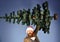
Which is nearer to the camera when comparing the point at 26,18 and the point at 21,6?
the point at 26,18

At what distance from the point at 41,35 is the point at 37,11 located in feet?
1.27

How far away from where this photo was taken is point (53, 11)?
68.6 inches

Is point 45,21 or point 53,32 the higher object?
point 45,21

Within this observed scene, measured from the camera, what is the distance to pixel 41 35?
1.73 metres

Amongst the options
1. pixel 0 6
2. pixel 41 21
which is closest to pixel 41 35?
pixel 41 21

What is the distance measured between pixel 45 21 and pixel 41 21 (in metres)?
0.04

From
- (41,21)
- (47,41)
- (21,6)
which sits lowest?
(47,41)

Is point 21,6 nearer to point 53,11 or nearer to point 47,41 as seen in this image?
point 53,11

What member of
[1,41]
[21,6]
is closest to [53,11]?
[21,6]

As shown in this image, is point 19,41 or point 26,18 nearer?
point 26,18

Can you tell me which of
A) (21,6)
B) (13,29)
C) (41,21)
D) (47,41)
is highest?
(21,6)

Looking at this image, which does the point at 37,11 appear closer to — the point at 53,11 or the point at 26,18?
the point at 26,18

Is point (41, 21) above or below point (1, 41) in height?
above

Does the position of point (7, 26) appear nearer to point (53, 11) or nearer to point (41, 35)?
point (41, 35)
